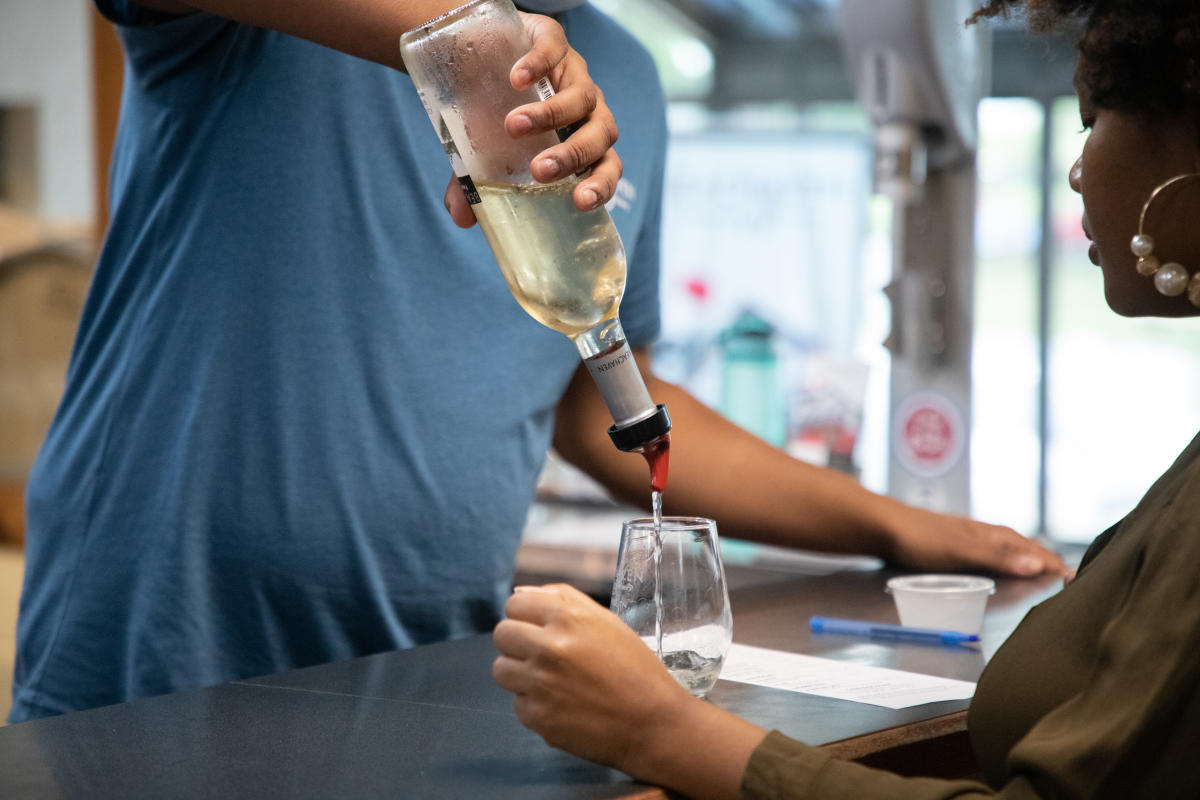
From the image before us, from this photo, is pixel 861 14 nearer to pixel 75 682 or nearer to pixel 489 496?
pixel 489 496

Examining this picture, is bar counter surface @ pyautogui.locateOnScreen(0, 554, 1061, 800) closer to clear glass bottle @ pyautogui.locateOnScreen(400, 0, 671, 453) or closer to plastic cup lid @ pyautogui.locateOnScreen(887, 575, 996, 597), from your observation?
plastic cup lid @ pyautogui.locateOnScreen(887, 575, 996, 597)

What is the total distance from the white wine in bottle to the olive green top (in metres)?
0.35

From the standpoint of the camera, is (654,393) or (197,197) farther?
(654,393)

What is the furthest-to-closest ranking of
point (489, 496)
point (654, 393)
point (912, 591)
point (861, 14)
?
point (861, 14) < point (654, 393) < point (489, 496) < point (912, 591)

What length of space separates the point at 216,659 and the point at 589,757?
60cm

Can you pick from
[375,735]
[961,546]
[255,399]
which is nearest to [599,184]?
[375,735]

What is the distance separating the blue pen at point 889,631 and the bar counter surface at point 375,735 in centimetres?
2

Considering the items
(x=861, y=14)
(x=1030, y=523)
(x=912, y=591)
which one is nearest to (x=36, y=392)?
(x=861, y=14)

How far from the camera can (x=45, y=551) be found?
135 cm

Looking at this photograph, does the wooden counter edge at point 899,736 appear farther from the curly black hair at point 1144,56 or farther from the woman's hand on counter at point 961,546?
the woman's hand on counter at point 961,546

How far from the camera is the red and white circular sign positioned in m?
2.44

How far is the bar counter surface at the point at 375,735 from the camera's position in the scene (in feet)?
2.62

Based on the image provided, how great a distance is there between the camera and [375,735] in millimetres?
908

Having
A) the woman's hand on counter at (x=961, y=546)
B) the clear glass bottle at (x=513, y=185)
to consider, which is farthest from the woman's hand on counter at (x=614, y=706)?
the woman's hand on counter at (x=961, y=546)
